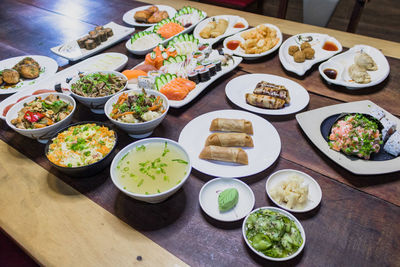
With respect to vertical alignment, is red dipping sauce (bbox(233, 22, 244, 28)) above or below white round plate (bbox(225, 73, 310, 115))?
above

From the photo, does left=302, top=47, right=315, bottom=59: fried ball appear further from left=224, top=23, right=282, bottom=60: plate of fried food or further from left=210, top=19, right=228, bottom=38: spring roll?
left=210, top=19, right=228, bottom=38: spring roll

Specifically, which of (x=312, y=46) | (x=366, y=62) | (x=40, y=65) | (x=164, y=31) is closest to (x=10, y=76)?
(x=40, y=65)

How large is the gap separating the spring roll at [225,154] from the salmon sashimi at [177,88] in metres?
0.59

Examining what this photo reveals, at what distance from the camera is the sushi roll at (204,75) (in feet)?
7.02

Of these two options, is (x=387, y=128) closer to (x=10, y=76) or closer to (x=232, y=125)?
(x=232, y=125)

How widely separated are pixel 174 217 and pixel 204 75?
1198 mm

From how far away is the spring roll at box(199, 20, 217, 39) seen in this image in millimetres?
2848

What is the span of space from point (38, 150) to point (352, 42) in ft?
9.34

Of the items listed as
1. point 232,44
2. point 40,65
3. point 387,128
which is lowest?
point 40,65

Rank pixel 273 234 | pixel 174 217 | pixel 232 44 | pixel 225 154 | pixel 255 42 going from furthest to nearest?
pixel 232 44, pixel 255 42, pixel 225 154, pixel 174 217, pixel 273 234

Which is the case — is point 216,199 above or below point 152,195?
below

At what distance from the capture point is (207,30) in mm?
2875

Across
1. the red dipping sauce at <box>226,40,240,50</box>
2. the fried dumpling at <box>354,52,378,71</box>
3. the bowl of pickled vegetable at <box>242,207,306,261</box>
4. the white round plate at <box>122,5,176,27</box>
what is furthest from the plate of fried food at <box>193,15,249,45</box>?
the bowl of pickled vegetable at <box>242,207,306,261</box>

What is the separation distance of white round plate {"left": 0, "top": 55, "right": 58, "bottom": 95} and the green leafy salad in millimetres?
2161
